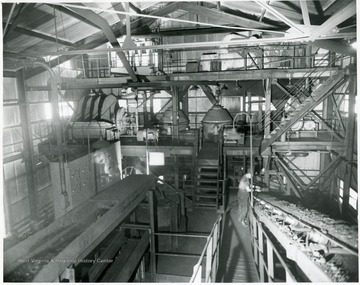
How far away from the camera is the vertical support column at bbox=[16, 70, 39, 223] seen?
538 inches

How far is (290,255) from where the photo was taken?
509cm

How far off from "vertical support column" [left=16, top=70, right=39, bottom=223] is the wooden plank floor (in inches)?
381

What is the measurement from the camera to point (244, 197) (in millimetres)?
10281

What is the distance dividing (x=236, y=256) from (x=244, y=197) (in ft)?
6.83

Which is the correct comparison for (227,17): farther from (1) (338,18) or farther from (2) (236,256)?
(2) (236,256)

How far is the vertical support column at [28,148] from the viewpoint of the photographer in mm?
13656

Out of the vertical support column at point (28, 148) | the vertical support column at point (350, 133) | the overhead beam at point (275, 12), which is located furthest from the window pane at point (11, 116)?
the vertical support column at point (350, 133)

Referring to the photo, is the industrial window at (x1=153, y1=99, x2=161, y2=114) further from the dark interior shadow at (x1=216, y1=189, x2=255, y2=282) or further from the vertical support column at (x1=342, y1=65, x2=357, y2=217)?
the vertical support column at (x1=342, y1=65, x2=357, y2=217)

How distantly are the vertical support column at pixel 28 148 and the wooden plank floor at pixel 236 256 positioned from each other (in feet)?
31.8

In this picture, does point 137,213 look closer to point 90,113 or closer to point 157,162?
point 157,162

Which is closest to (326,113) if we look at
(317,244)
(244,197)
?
(244,197)

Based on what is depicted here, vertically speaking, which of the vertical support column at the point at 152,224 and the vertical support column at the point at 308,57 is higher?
the vertical support column at the point at 308,57

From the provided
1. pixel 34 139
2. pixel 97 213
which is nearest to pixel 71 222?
pixel 97 213

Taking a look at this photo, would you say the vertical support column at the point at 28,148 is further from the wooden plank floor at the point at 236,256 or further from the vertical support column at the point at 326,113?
the vertical support column at the point at 326,113
